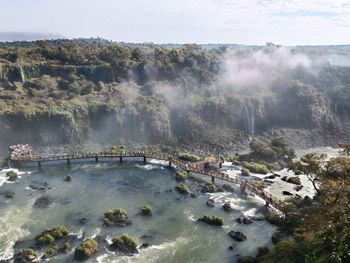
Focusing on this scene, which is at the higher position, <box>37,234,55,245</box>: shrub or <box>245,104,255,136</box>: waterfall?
<box>245,104,255,136</box>: waterfall

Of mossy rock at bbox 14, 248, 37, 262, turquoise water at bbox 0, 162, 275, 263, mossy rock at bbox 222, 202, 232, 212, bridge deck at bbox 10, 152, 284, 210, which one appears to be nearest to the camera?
mossy rock at bbox 14, 248, 37, 262

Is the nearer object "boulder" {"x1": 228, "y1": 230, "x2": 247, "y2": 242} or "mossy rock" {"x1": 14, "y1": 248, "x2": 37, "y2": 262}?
"mossy rock" {"x1": 14, "y1": 248, "x2": 37, "y2": 262}

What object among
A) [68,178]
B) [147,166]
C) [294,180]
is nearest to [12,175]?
[68,178]

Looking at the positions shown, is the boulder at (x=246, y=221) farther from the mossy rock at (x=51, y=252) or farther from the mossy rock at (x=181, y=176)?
the mossy rock at (x=51, y=252)

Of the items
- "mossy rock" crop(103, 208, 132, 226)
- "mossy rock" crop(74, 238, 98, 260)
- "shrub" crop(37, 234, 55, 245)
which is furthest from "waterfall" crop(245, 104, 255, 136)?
"shrub" crop(37, 234, 55, 245)

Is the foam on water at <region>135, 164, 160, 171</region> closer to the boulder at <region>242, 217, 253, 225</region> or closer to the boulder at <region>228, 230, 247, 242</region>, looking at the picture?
the boulder at <region>242, 217, 253, 225</region>

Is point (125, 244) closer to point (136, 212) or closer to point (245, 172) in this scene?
point (136, 212)

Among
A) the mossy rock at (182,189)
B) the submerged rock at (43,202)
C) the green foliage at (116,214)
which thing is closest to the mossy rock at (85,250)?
the green foliage at (116,214)
